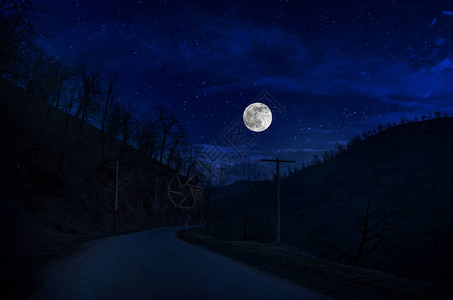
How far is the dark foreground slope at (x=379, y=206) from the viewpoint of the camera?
127 feet

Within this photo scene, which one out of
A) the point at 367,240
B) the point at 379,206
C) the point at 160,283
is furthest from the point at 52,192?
the point at 379,206

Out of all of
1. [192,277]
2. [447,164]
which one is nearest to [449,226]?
[447,164]

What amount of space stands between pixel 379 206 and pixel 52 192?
193ft

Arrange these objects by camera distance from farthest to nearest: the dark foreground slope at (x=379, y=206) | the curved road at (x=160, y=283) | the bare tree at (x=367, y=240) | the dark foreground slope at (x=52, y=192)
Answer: the dark foreground slope at (x=379, y=206)
the bare tree at (x=367, y=240)
the dark foreground slope at (x=52, y=192)
the curved road at (x=160, y=283)

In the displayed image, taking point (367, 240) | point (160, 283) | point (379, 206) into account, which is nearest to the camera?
point (160, 283)

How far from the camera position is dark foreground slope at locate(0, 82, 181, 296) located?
15.1 meters

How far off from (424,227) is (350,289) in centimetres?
4747

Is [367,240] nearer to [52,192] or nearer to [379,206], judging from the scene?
[52,192]

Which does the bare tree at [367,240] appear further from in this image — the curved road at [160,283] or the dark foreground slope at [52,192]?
the dark foreground slope at [52,192]

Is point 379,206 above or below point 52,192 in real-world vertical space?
below

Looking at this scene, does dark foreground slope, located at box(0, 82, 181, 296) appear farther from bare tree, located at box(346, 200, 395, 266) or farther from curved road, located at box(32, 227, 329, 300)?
bare tree, located at box(346, 200, 395, 266)

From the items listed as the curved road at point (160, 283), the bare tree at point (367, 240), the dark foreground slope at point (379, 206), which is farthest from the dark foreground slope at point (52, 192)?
the bare tree at point (367, 240)

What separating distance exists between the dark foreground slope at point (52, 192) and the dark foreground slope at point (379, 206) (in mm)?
23557

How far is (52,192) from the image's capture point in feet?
107
